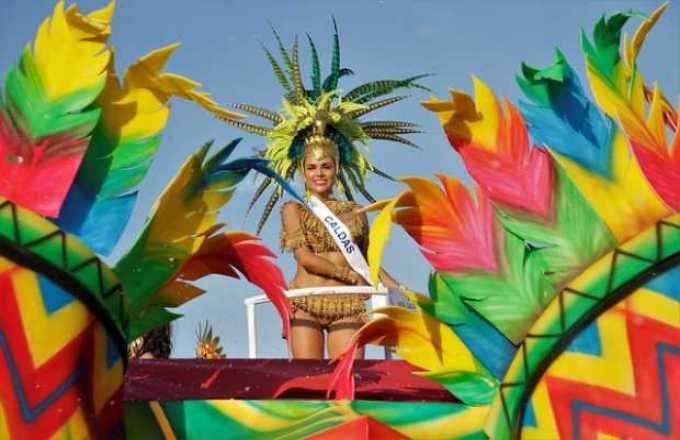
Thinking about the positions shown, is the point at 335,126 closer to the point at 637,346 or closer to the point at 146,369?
the point at 146,369

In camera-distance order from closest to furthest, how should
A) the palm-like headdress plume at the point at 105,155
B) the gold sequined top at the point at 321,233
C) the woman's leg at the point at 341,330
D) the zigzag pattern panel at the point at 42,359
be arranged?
the zigzag pattern panel at the point at 42,359 → the palm-like headdress plume at the point at 105,155 → the woman's leg at the point at 341,330 → the gold sequined top at the point at 321,233

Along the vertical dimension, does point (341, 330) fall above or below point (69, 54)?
below

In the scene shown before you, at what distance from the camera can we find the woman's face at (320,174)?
16.0 feet

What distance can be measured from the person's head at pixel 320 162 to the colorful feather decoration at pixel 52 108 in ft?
8.35

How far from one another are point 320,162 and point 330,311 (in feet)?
2.33

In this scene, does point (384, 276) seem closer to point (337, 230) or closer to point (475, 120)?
point (337, 230)

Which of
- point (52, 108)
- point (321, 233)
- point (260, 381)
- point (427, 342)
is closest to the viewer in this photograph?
point (52, 108)

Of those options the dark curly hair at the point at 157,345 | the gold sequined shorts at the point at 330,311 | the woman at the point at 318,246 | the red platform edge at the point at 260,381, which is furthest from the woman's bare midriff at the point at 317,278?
the red platform edge at the point at 260,381

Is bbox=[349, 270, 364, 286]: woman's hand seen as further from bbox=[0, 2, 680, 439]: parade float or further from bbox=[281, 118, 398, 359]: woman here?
bbox=[0, 2, 680, 439]: parade float

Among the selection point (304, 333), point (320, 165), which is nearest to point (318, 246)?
point (320, 165)

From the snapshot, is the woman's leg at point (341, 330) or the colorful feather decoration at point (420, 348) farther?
the woman's leg at point (341, 330)

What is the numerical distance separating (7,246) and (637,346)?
4.39 ft

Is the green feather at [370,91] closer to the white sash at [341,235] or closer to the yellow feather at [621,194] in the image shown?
the white sash at [341,235]

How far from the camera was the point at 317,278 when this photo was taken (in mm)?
4910
